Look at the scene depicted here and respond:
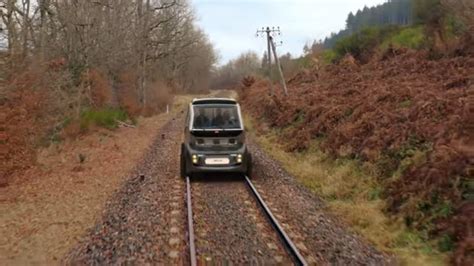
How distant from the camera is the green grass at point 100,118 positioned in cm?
2825

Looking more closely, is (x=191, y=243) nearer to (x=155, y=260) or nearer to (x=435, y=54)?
(x=155, y=260)

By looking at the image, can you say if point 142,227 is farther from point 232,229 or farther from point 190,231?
point 232,229

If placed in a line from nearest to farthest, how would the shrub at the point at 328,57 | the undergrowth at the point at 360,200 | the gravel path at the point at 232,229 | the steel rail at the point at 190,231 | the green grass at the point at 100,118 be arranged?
the steel rail at the point at 190,231 → the gravel path at the point at 232,229 → the undergrowth at the point at 360,200 → the green grass at the point at 100,118 → the shrub at the point at 328,57

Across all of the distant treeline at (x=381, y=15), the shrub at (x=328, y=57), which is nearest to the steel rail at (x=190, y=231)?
the shrub at (x=328, y=57)

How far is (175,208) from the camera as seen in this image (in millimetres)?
11984

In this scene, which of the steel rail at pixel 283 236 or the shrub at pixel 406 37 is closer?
the steel rail at pixel 283 236

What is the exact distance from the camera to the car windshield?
1579 cm

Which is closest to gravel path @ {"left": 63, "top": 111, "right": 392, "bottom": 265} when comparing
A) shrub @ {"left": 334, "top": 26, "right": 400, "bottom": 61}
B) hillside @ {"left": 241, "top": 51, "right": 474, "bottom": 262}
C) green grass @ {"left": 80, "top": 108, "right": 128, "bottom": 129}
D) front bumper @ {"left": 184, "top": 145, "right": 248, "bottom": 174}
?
front bumper @ {"left": 184, "top": 145, "right": 248, "bottom": 174}

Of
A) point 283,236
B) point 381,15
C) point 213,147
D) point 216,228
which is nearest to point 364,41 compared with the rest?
point 213,147

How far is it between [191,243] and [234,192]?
15.9ft

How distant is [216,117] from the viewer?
16.0 meters

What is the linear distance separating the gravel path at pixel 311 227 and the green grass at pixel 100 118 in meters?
14.6

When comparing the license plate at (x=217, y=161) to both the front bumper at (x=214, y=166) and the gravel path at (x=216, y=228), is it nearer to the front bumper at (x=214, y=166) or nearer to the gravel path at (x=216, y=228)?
the front bumper at (x=214, y=166)

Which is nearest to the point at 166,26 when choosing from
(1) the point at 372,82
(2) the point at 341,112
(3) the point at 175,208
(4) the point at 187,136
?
(1) the point at 372,82
